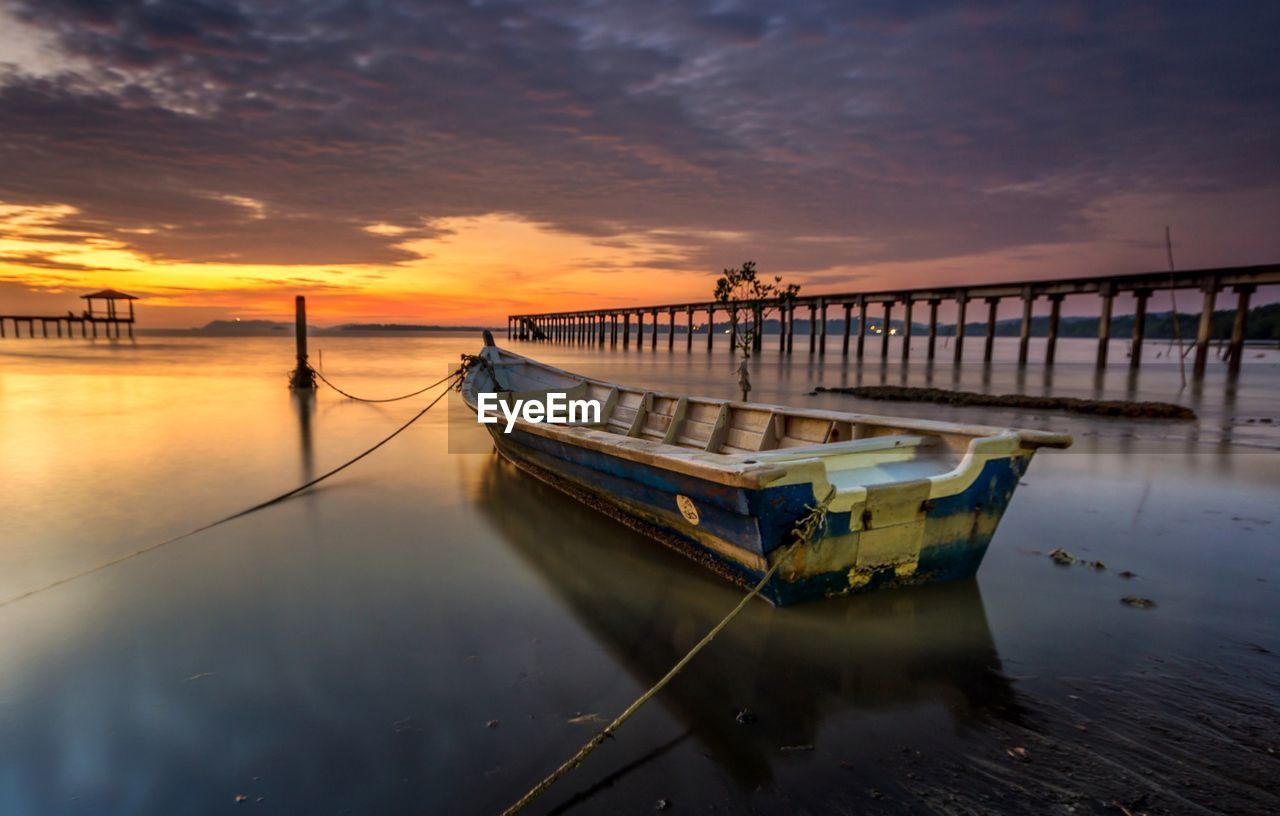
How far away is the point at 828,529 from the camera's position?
4.39 m

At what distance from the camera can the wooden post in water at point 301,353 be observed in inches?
798

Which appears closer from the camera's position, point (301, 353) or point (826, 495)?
point (826, 495)

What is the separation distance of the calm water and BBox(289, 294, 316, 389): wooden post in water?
502 inches

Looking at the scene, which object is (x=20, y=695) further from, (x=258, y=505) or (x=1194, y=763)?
(x=1194, y=763)

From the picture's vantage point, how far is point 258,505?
26.8ft

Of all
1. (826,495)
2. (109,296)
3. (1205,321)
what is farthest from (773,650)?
(109,296)

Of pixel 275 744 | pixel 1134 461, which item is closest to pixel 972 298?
pixel 1134 461

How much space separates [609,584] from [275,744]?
2.76 meters

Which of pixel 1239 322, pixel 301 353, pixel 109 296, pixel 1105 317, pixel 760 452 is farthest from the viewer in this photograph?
pixel 109 296

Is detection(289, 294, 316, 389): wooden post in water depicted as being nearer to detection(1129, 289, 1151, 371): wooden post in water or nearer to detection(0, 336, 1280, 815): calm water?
detection(0, 336, 1280, 815): calm water

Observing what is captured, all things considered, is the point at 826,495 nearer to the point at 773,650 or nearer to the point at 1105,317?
the point at 773,650

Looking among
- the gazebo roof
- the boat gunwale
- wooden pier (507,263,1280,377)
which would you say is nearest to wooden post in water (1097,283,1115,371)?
wooden pier (507,263,1280,377)

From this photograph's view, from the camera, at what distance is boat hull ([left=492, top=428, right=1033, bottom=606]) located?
14.0 feet

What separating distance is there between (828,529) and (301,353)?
2085cm
